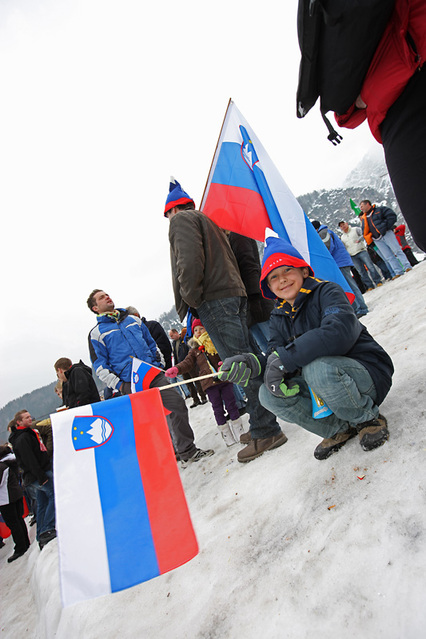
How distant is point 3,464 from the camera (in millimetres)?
5875

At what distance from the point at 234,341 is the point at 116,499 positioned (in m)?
1.53

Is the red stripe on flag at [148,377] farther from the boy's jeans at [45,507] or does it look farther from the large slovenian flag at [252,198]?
the boy's jeans at [45,507]

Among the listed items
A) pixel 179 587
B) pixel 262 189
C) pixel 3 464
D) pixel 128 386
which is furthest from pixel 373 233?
pixel 3 464

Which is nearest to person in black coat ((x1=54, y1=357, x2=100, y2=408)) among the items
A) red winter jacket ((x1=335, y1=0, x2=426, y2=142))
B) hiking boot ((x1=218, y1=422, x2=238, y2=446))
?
hiking boot ((x1=218, y1=422, x2=238, y2=446))

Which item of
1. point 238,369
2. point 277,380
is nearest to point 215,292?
point 238,369

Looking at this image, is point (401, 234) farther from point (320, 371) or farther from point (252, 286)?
point (320, 371)

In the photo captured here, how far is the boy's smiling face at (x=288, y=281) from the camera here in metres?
2.09

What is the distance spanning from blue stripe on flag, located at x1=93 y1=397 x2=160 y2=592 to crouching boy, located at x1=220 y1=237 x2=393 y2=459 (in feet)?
2.45

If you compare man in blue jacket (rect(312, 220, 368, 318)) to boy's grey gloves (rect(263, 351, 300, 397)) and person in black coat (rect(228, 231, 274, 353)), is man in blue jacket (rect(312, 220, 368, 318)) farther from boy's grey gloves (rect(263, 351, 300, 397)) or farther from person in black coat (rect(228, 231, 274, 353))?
boy's grey gloves (rect(263, 351, 300, 397))

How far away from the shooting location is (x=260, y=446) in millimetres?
2645

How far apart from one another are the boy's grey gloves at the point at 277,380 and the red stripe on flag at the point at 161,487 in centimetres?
66

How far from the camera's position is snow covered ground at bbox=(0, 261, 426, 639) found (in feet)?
3.38

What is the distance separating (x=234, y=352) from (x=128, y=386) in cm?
161

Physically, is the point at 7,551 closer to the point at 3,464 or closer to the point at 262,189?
the point at 3,464
